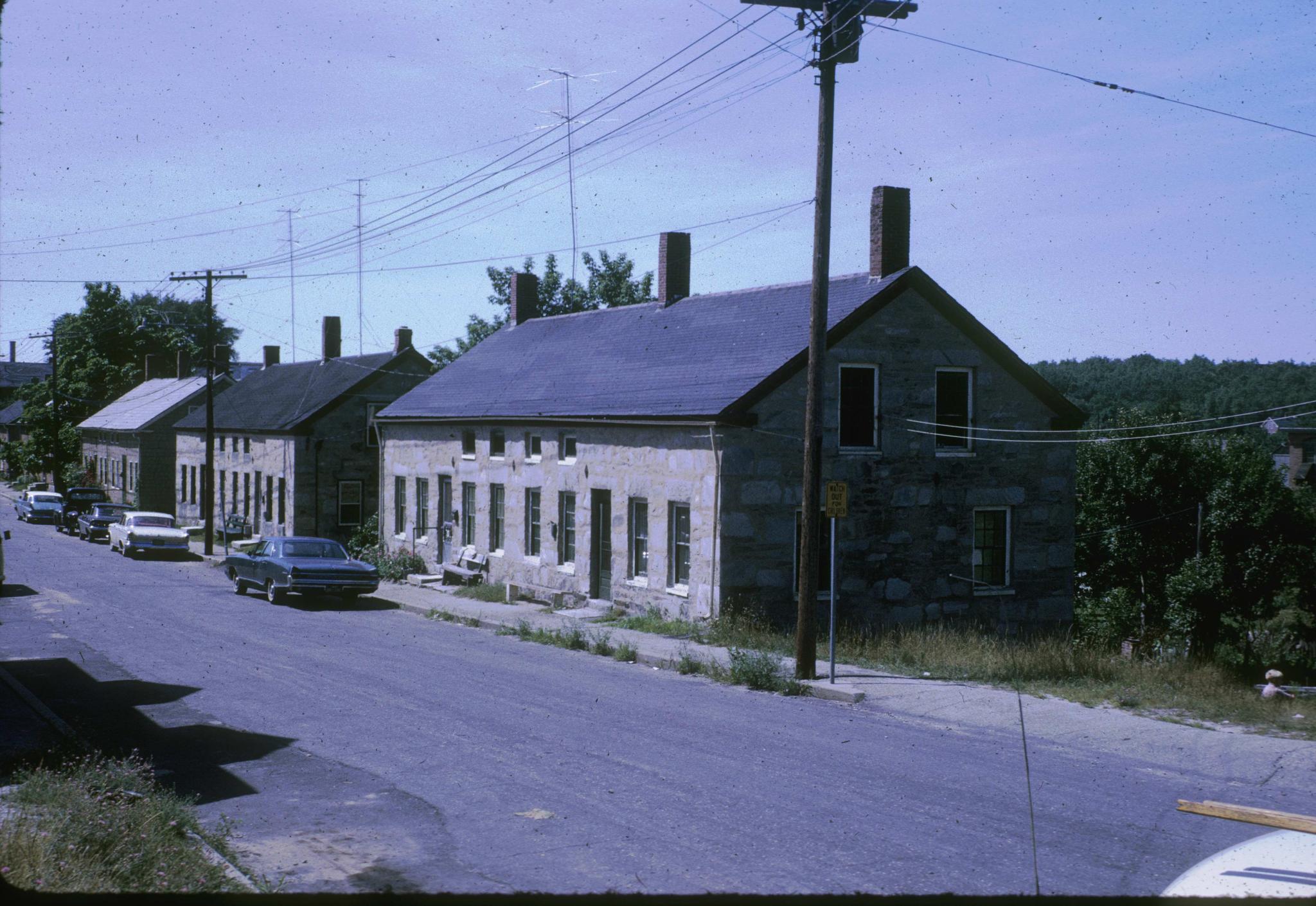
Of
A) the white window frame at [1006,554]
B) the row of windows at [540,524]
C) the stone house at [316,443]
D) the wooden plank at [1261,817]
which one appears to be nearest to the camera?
the wooden plank at [1261,817]

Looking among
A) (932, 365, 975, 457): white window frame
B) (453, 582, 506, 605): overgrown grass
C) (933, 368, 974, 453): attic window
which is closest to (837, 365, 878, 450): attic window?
(932, 365, 975, 457): white window frame

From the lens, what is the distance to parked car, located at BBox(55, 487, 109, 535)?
164 ft

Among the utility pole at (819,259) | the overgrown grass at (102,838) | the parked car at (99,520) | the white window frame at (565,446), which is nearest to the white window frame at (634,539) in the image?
the white window frame at (565,446)

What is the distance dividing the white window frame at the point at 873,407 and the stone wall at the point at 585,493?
2.85 m

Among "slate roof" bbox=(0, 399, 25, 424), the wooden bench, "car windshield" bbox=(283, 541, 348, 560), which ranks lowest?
the wooden bench

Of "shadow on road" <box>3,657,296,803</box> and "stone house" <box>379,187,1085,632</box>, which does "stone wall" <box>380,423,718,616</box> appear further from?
"shadow on road" <box>3,657,296,803</box>

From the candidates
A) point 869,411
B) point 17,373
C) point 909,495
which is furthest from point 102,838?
point 17,373

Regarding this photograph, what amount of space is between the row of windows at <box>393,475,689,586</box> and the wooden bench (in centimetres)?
33

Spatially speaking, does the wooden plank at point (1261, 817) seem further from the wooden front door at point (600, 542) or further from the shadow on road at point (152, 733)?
the wooden front door at point (600, 542)

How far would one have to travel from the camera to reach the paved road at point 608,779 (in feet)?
26.6

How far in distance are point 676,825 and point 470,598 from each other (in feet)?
64.6

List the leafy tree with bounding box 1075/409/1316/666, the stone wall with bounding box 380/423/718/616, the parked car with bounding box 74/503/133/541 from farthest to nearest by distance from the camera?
the parked car with bounding box 74/503/133/541, the leafy tree with bounding box 1075/409/1316/666, the stone wall with bounding box 380/423/718/616

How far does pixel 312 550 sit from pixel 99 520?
74.7ft

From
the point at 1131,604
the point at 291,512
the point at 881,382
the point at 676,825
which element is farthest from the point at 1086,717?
the point at 291,512
